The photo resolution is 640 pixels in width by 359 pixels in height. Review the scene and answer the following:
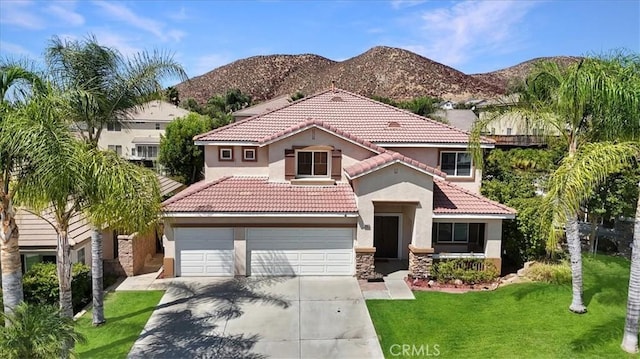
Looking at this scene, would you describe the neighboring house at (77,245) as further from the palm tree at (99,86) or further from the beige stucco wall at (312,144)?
the beige stucco wall at (312,144)

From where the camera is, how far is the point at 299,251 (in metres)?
18.3

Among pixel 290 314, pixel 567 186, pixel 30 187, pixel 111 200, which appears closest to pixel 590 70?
pixel 567 186

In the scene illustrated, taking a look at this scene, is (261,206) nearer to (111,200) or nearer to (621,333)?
(111,200)

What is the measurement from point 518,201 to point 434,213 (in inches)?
173

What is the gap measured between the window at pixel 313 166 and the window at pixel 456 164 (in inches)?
237

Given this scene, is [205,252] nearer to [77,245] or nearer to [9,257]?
[77,245]

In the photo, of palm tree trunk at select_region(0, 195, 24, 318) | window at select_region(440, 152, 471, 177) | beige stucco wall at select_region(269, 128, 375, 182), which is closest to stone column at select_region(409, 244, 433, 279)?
beige stucco wall at select_region(269, 128, 375, 182)

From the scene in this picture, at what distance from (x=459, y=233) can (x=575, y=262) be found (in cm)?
697

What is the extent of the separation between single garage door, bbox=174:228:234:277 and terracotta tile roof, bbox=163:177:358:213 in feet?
3.59

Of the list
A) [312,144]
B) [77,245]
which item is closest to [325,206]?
[312,144]

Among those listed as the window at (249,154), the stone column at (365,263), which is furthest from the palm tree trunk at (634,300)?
the window at (249,154)

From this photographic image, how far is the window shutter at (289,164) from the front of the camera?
66.6ft

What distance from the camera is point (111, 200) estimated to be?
10719 mm

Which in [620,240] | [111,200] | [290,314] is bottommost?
[290,314]
